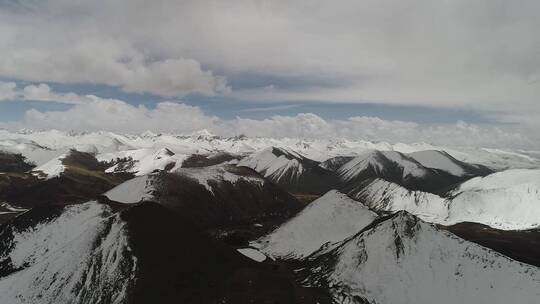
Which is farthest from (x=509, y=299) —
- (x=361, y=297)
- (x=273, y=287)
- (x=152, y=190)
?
(x=152, y=190)

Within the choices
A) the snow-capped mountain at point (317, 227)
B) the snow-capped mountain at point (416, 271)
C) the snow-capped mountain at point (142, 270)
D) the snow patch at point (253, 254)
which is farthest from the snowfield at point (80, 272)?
the snow-capped mountain at point (317, 227)

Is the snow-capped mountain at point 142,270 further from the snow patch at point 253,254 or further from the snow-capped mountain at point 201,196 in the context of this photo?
the snow-capped mountain at point 201,196

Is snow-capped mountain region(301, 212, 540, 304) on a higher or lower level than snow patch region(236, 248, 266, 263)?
higher

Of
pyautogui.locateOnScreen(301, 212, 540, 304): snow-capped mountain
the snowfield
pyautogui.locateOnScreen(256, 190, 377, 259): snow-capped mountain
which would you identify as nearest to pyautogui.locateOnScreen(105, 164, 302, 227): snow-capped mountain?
pyautogui.locateOnScreen(256, 190, 377, 259): snow-capped mountain

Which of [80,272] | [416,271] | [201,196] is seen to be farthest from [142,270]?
[201,196]

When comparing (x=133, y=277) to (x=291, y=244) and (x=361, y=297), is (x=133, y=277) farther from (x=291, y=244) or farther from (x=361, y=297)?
(x=291, y=244)

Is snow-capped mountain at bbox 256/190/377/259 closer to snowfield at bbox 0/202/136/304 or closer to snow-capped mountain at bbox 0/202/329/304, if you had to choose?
snow-capped mountain at bbox 0/202/329/304
